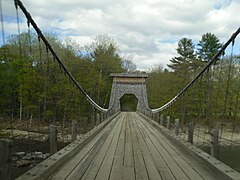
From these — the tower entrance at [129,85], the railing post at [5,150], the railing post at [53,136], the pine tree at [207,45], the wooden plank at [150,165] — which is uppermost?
the pine tree at [207,45]

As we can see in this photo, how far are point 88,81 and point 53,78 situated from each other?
7834mm

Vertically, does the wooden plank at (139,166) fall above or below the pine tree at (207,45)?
below

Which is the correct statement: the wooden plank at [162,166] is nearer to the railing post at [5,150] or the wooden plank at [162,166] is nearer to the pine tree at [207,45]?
the railing post at [5,150]

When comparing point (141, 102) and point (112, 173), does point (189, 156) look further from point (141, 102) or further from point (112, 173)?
point (141, 102)

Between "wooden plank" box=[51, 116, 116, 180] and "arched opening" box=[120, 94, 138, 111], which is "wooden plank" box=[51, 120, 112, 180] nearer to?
"wooden plank" box=[51, 116, 116, 180]

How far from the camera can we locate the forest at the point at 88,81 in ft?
36.2

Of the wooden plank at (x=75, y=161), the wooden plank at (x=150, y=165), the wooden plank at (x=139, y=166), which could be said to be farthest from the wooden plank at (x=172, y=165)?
the wooden plank at (x=75, y=161)

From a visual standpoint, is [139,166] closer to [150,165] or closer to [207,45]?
[150,165]

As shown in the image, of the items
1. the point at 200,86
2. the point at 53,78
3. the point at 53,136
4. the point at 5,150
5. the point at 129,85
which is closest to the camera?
the point at 5,150

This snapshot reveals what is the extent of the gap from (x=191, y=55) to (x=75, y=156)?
3136cm

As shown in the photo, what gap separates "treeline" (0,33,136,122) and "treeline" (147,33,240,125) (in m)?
3.95

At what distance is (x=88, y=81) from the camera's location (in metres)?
22.6

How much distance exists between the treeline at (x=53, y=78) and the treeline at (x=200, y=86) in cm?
395

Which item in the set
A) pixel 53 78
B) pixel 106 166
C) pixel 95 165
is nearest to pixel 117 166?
pixel 106 166
